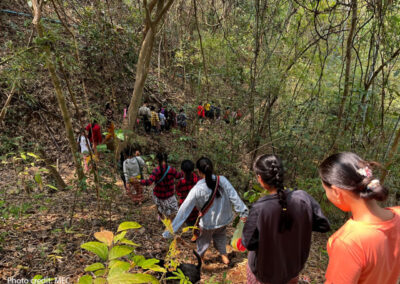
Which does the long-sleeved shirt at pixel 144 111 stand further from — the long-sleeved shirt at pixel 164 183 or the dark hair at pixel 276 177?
the dark hair at pixel 276 177

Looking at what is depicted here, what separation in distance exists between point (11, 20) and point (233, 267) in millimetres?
10808

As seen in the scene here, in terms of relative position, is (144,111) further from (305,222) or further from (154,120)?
(305,222)

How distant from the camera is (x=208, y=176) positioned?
2.48m

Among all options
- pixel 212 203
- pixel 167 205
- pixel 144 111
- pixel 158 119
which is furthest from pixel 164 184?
pixel 158 119

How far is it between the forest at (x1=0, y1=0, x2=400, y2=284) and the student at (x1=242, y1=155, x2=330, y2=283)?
0.53 m

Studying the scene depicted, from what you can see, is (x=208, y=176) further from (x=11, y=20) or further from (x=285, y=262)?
(x=11, y=20)

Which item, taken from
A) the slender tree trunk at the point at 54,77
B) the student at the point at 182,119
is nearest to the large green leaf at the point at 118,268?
the slender tree trunk at the point at 54,77

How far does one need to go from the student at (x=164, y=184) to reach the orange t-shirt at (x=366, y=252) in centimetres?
269

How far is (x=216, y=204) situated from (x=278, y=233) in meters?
1.15

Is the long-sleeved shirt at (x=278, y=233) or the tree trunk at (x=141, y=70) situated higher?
the tree trunk at (x=141, y=70)

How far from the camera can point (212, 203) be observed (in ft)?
8.43

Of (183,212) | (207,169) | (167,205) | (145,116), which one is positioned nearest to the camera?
(183,212)

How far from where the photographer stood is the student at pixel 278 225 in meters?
1.47

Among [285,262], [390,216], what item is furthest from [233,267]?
[390,216]
